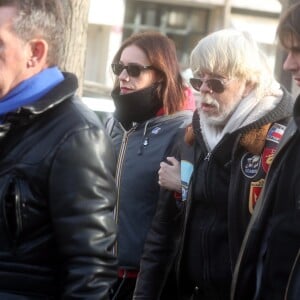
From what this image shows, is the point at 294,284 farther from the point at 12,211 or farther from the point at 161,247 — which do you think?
the point at 161,247

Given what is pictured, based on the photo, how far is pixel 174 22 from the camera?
16.9m

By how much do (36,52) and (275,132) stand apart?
1.10 meters

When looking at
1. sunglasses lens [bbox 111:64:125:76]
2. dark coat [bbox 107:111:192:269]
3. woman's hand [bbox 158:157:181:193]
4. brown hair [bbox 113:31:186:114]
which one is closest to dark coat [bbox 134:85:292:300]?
woman's hand [bbox 158:157:181:193]

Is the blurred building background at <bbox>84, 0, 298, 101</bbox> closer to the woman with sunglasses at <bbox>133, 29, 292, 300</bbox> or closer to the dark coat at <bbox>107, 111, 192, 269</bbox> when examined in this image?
the dark coat at <bbox>107, 111, 192, 269</bbox>

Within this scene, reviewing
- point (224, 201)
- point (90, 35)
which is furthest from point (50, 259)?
point (90, 35)

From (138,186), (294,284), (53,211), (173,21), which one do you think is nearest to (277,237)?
(294,284)

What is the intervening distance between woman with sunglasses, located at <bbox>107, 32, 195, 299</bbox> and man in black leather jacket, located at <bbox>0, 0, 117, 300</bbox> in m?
1.48

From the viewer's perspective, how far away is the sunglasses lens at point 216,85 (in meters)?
3.56

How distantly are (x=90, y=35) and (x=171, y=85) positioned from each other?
12198 millimetres

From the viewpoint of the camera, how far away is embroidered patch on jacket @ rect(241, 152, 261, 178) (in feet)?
10.7

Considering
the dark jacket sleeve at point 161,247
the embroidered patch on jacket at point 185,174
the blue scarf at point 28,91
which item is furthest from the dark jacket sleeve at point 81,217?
the dark jacket sleeve at point 161,247

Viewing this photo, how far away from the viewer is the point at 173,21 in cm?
1692

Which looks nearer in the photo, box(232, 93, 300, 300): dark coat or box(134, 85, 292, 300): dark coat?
box(232, 93, 300, 300): dark coat

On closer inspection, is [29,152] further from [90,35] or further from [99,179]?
[90,35]
